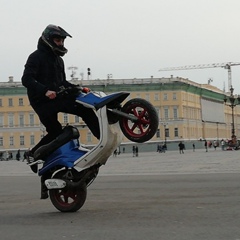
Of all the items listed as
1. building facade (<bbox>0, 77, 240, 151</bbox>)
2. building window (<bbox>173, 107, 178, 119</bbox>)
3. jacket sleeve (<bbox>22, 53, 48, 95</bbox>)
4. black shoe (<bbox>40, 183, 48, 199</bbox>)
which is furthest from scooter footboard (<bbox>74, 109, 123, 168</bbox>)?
building window (<bbox>173, 107, 178, 119</bbox>)

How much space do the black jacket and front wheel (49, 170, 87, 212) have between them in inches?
40.8

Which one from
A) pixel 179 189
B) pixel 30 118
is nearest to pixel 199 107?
pixel 30 118

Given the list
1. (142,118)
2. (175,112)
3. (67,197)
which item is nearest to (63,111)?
(142,118)

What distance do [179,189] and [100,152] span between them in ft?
12.6

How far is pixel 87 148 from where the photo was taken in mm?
8227

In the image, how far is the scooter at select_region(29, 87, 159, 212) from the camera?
25.8 feet

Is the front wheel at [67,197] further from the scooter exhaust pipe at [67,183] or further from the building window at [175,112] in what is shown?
the building window at [175,112]

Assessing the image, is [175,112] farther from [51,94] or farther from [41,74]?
[51,94]

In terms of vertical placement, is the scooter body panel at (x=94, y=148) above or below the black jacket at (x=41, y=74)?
below

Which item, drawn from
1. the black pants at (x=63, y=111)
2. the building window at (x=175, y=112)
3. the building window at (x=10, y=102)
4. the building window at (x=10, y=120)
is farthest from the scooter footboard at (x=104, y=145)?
the building window at (x=175, y=112)

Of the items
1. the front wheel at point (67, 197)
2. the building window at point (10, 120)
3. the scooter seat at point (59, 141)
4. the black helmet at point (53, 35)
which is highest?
the building window at point (10, 120)

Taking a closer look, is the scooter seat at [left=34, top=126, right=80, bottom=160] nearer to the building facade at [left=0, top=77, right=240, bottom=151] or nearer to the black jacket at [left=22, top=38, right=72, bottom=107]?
the black jacket at [left=22, top=38, right=72, bottom=107]

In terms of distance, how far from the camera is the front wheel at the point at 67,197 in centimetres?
815

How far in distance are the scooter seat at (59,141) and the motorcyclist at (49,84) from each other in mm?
124
